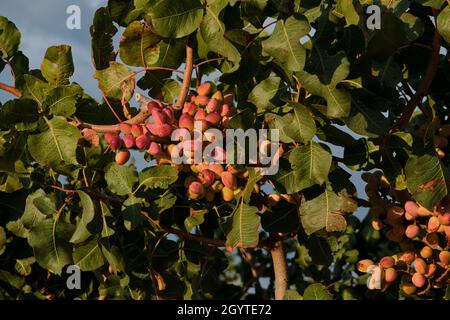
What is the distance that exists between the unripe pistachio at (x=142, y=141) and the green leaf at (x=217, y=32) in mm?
236

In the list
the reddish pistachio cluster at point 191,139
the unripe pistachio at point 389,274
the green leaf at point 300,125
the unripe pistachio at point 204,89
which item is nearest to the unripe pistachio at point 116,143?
the reddish pistachio cluster at point 191,139

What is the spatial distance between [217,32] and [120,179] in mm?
423

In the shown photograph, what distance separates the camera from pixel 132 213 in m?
1.65

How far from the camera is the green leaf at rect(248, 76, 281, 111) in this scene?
1.50 m

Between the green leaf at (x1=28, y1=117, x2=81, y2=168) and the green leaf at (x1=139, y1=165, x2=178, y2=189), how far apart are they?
0.59 feet

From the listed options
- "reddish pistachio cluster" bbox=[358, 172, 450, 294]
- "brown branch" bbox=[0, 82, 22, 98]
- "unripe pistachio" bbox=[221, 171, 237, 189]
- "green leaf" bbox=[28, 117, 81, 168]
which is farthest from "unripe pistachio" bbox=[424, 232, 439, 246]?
"brown branch" bbox=[0, 82, 22, 98]

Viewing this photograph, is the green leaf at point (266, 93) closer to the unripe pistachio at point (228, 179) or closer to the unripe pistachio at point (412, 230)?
the unripe pistachio at point (228, 179)

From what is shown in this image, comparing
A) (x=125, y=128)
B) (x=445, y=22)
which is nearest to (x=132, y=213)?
(x=125, y=128)

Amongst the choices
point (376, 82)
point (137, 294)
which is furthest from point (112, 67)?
point (137, 294)

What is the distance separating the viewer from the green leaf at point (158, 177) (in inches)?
64.2

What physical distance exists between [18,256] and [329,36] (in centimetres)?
128

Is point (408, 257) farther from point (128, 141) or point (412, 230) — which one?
point (128, 141)

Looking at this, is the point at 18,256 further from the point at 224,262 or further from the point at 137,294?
the point at 224,262

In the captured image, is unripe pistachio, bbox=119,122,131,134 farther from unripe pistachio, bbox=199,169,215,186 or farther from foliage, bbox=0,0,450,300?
unripe pistachio, bbox=199,169,215,186
